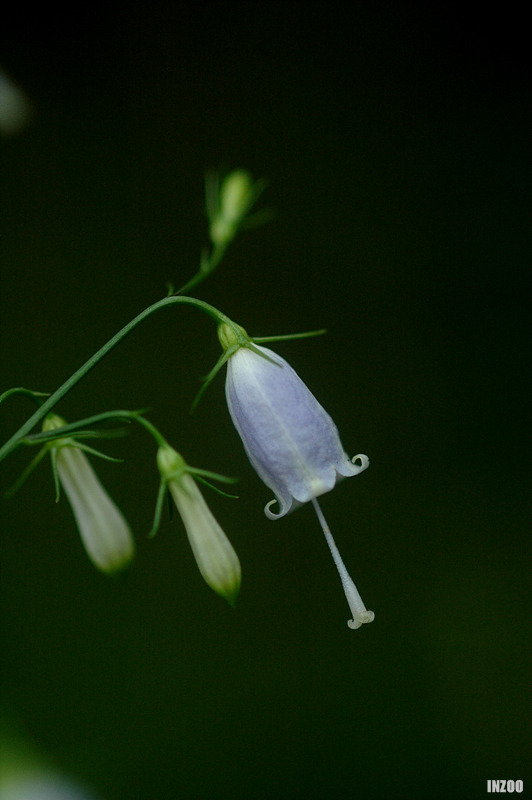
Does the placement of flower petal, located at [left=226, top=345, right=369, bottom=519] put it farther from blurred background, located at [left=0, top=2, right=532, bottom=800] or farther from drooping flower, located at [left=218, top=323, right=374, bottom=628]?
blurred background, located at [left=0, top=2, right=532, bottom=800]

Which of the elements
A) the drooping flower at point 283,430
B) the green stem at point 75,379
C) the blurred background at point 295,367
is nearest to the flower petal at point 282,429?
the drooping flower at point 283,430

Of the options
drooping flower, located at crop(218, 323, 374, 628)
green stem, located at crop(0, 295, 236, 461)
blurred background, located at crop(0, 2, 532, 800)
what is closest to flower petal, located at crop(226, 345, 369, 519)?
drooping flower, located at crop(218, 323, 374, 628)

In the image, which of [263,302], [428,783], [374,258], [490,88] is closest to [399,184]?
[374,258]

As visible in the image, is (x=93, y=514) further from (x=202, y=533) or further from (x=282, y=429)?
(x=282, y=429)

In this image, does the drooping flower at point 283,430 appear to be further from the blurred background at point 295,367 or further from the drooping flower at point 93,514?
the blurred background at point 295,367

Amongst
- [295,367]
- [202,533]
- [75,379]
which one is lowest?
A: [202,533]

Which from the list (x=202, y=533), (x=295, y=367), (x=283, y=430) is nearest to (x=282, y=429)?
(x=283, y=430)

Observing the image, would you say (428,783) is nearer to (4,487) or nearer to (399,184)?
(4,487)
